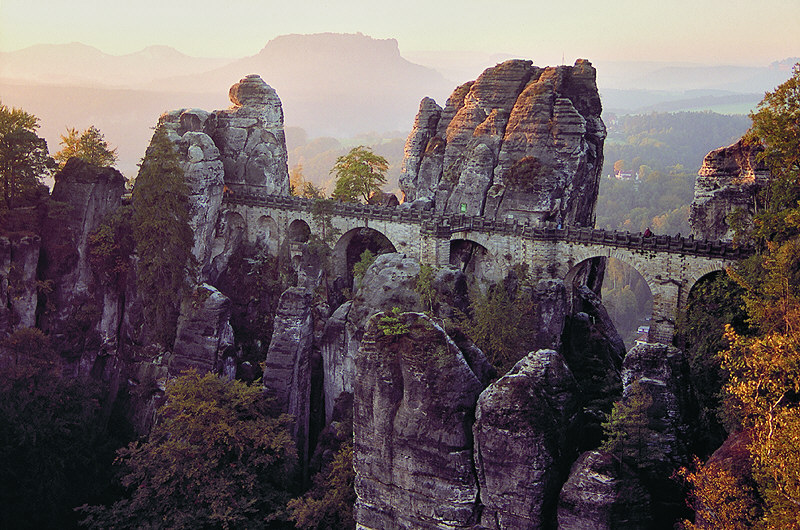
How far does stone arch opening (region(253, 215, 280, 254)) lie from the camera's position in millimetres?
42906

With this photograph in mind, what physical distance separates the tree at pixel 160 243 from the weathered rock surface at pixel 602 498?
75.8 ft

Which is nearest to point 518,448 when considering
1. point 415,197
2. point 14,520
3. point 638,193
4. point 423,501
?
point 423,501

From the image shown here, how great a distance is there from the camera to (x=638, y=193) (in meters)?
128

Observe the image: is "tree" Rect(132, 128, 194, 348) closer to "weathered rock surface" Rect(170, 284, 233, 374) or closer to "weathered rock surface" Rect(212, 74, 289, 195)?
"weathered rock surface" Rect(170, 284, 233, 374)

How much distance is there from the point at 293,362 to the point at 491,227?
14257mm

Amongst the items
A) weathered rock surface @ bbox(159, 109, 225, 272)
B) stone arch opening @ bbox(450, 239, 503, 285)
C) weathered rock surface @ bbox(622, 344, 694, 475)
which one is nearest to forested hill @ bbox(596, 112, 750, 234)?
stone arch opening @ bbox(450, 239, 503, 285)

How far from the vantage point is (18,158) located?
32594 mm

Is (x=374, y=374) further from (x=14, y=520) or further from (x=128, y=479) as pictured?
(x=14, y=520)

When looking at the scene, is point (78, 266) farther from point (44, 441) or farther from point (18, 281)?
point (44, 441)

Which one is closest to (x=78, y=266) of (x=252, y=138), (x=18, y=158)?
(x=18, y=158)

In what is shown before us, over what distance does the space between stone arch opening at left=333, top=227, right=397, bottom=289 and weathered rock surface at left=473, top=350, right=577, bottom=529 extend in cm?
2519

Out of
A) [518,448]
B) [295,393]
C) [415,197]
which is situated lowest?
[295,393]

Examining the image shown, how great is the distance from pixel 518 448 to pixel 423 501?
9.98 feet

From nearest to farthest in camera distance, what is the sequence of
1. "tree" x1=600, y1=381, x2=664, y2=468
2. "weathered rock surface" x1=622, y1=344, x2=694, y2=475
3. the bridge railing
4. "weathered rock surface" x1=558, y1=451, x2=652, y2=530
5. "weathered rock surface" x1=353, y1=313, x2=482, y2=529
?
"weathered rock surface" x1=558, y1=451, x2=652, y2=530 → "tree" x1=600, y1=381, x2=664, y2=468 → "weathered rock surface" x1=622, y1=344, x2=694, y2=475 → "weathered rock surface" x1=353, y1=313, x2=482, y2=529 → the bridge railing
